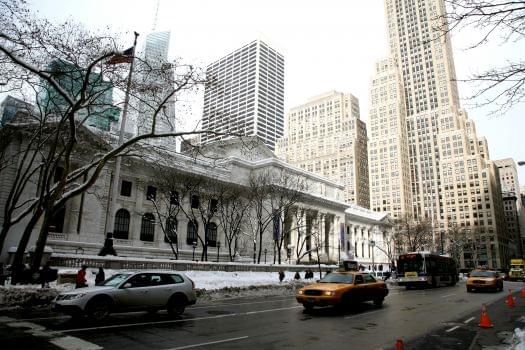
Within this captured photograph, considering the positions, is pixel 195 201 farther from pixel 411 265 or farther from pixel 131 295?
pixel 131 295

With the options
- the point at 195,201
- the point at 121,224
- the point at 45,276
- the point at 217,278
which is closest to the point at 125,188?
the point at 121,224

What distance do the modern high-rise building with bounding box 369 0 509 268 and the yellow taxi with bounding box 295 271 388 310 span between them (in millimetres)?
118658

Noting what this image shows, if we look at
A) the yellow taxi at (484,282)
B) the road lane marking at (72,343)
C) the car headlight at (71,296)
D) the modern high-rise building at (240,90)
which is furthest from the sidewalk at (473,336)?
the yellow taxi at (484,282)

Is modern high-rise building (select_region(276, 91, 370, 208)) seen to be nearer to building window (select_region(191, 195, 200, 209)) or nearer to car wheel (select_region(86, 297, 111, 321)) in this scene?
building window (select_region(191, 195, 200, 209))

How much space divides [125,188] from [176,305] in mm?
39292

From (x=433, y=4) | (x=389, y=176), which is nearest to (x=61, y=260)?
(x=389, y=176)

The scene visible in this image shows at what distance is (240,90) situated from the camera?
148ft

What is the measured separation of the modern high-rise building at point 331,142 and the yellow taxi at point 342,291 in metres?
121

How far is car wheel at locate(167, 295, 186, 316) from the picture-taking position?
41.8 feet

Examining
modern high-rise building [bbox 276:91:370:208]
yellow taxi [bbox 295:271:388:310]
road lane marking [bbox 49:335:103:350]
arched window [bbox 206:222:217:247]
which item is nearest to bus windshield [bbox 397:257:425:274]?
yellow taxi [bbox 295:271:388:310]

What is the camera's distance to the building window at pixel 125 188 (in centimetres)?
4869

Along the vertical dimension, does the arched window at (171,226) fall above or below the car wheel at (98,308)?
A: above

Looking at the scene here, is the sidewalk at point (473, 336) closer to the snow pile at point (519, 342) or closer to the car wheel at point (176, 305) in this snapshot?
the snow pile at point (519, 342)

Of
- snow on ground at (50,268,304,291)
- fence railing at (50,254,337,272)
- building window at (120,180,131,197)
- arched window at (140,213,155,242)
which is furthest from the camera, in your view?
arched window at (140,213,155,242)
